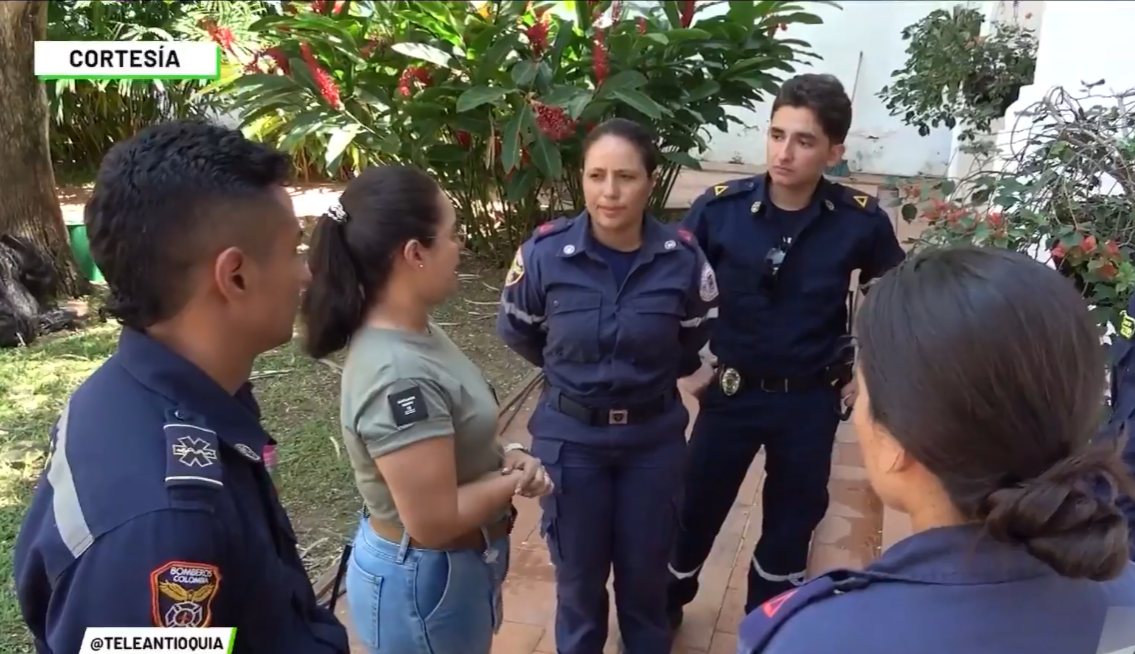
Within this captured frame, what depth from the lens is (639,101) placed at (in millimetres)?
4871

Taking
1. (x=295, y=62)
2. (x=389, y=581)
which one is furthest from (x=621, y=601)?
(x=295, y=62)

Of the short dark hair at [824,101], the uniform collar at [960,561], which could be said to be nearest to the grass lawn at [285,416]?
the short dark hair at [824,101]

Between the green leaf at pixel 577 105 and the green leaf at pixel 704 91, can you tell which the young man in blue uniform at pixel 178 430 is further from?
the green leaf at pixel 704 91

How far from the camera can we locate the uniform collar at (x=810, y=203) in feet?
7.75

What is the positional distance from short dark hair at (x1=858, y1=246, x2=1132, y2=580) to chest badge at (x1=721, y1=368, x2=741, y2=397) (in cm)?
149

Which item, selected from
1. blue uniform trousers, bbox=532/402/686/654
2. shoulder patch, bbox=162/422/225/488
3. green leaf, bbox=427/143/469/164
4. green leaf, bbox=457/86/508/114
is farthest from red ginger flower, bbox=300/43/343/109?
shoulder patch, bbox=162/422/225/488

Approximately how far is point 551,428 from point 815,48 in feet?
29.1

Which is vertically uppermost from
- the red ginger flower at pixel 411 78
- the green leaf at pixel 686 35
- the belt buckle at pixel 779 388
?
the green leaf at pixel 686 35

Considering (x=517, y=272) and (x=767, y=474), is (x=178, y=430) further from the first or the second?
(x=767, y=474)

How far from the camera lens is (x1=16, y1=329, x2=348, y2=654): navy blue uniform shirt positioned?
3.07ft

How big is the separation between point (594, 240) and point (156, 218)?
1266 mm

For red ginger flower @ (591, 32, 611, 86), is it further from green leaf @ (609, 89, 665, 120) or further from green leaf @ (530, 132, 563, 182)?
green leaf @ (530, 132, 563, 182)

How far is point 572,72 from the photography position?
17.4 feet

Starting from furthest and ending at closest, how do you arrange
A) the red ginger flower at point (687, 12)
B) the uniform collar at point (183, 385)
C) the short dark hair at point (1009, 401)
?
1. the red ginger flower at point (687, 12)
2. the uniform collar at point (183, 385)
3. the short dark hair at point (1009, 401)
